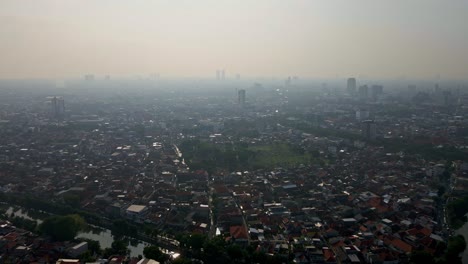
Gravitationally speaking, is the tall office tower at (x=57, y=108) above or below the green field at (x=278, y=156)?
above

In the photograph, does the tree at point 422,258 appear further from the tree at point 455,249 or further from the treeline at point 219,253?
the treeline at point 219,253

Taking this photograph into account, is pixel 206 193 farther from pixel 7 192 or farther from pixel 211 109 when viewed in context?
pixel 211 109

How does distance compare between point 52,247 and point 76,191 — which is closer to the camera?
point 52,247

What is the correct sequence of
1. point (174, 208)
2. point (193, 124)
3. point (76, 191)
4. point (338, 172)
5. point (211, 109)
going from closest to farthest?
point (174, 208), point (76, 191), point (338, 172), point (193, 124), point (211, 109)

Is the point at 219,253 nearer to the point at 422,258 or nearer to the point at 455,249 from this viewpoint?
the point at 422,258

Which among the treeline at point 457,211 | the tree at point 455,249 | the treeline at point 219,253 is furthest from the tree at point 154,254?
the treeline at point 457,211

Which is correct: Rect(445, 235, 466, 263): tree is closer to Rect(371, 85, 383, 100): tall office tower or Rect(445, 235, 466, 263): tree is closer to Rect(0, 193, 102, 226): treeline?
Rect(0, 193, 102, 226): treeline

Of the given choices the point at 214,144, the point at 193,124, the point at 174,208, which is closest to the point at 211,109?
the point at 193,124

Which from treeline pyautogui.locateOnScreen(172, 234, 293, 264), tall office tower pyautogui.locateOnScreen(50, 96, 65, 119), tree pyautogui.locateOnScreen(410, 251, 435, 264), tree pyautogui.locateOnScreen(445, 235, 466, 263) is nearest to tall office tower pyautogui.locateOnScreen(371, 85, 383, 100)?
tall office tower pyautogui.locateOnScreen(50, 96, 65, 119)

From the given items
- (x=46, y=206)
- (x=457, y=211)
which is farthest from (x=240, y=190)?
(x=457, y=211)
